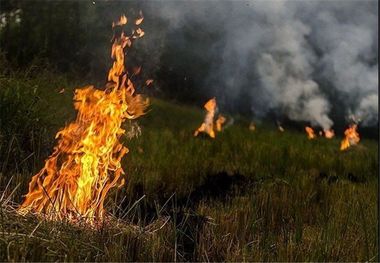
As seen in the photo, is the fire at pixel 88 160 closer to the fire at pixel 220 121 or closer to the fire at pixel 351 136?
the fire at pixel 220 121

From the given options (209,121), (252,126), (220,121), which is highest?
(209,121)

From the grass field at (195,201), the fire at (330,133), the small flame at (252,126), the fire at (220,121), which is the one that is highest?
the grass field at (195,201)

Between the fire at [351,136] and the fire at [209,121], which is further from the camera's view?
the fire at [351,136]

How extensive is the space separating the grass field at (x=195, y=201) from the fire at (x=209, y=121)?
7.08 ft

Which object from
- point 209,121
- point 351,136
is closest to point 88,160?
point 209,121

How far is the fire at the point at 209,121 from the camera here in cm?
1187

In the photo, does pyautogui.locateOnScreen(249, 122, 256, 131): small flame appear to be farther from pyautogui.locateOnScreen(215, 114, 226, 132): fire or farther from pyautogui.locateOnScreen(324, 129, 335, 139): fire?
pyautogui.locateOnScreen(324, 129, 335, 139): fire

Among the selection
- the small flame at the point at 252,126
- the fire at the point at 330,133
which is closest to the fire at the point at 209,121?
the small flame at the point at 252,126

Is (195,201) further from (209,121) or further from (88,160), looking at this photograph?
(209,121)

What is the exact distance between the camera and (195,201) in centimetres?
575

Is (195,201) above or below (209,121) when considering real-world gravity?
above

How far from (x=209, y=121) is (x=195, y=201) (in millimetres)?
7591

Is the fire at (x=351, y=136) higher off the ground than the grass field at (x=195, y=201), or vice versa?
the grass field at (x=195, y=201)

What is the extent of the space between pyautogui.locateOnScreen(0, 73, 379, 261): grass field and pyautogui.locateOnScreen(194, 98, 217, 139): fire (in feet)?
7.08
